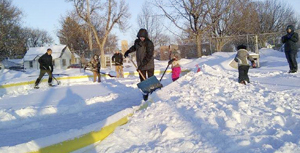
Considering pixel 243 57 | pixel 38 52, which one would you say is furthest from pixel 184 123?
pixel 38 52

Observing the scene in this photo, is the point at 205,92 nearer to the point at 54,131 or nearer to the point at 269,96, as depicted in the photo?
the point at 269,96

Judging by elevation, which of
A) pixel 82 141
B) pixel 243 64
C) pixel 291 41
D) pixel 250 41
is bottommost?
pixel 82 141

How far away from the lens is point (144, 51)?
646 centimetres

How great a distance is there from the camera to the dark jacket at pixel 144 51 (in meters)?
6.32

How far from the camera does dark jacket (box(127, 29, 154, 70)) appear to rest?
632 cm

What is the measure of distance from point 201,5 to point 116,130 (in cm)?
2457

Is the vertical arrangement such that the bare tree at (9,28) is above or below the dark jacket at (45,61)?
above

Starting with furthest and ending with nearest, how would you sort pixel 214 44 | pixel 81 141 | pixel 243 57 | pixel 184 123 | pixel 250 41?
pixel 214 44 < pixel 250 41 < pixel 243 57 < pixel 184 123 < pixel 81 141

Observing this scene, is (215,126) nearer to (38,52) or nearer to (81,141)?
(81,141)

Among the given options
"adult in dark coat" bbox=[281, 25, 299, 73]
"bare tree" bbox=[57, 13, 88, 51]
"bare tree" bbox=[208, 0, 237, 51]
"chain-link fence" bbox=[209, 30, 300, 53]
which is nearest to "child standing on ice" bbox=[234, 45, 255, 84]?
"adult in dark coat" bbox=[281, 25, 299, 73]

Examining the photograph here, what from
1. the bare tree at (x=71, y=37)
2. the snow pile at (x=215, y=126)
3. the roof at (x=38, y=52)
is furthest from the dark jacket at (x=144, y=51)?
the bare tree at (x=71, y=37)

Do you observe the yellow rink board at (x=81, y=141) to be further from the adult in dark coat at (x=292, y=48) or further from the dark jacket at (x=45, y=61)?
the dark jacket at (x=45, y=61)

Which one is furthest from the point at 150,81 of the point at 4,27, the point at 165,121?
the point at 4,27

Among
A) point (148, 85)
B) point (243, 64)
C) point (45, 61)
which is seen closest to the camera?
point (148, 85)
